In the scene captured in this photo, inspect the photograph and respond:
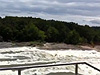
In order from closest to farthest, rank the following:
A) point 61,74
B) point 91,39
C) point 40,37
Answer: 1. point 61,74
2. point 40,37
3. point 91,39

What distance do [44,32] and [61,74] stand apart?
124 ft

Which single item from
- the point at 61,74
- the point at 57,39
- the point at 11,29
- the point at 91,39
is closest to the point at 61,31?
the point at 57,39

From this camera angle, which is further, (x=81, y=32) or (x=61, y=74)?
(x=81, y=32)

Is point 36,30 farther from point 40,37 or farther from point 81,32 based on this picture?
point 81,32

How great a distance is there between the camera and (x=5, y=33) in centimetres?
5012

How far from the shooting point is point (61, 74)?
632 inches

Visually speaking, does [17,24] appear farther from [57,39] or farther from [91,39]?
[91,39]

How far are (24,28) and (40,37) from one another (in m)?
4.37

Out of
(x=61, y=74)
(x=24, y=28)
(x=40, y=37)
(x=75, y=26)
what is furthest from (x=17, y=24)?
(x=61, y=74)

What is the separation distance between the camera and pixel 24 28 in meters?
52.5

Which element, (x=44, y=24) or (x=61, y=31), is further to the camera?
(x=44, y=24)

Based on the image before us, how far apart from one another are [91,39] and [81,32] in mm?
3235

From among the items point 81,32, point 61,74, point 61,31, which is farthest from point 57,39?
point 61,74

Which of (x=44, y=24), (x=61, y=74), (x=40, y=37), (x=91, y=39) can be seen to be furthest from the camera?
(x=44, y=24)
